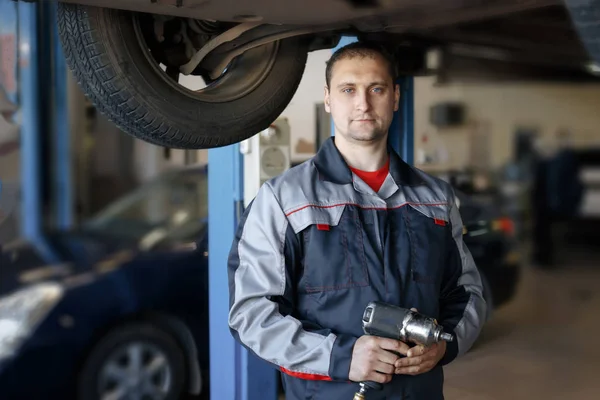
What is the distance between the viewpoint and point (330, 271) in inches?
43.5

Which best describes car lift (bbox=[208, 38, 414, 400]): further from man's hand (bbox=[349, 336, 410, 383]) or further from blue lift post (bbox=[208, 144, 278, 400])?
man's hand (bbox=[349, 336, 410, 383])

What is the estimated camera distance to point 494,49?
6.43 feet

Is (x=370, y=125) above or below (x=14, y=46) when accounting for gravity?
below

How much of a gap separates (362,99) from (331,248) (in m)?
0.27

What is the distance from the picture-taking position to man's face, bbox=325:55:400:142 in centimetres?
116

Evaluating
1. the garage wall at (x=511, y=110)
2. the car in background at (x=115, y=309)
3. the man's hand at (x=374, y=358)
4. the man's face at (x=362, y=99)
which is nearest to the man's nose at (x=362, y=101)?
the man's face at (x=362, y=99)

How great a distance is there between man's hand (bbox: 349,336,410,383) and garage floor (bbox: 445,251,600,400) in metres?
1.11

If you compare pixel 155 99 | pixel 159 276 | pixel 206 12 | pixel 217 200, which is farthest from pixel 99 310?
pixel 206 12

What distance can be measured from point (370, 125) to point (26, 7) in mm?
1775

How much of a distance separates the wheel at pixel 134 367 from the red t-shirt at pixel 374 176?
133cm

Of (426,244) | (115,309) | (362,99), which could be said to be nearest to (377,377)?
(426,244)

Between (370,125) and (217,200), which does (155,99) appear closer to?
(370,125)

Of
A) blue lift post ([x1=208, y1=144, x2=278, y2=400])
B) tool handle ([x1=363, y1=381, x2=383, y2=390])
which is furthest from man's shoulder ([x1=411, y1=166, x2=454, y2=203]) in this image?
blue lift post ([x1=208, y1=144, x2=278, y2=400])

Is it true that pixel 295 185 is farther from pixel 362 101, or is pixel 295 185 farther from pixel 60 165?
pixel 60 165
